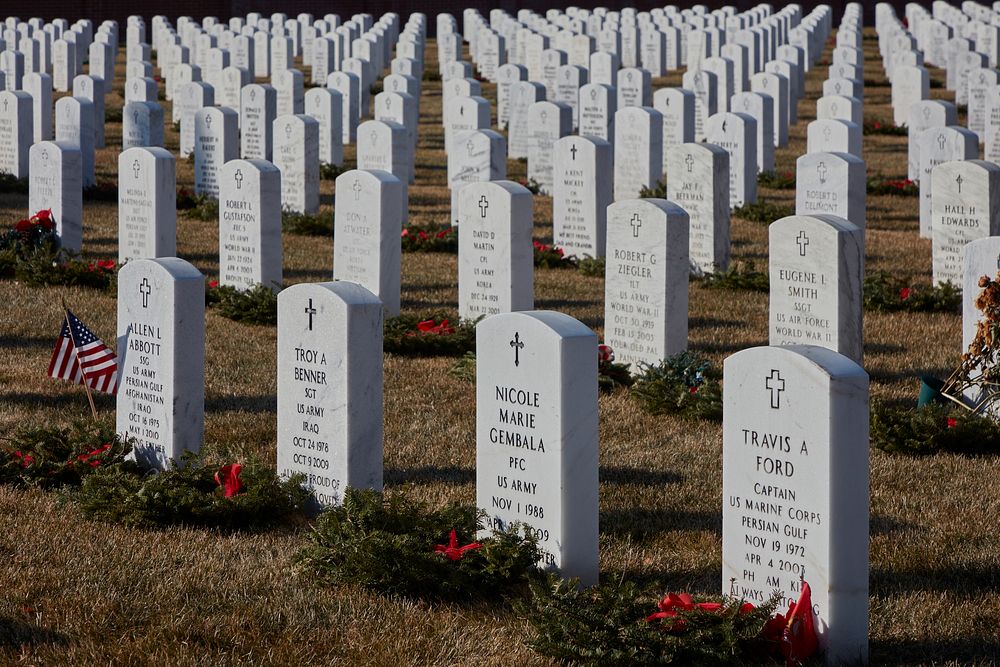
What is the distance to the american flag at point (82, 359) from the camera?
809 cm

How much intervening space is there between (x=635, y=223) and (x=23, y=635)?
535 centimetres

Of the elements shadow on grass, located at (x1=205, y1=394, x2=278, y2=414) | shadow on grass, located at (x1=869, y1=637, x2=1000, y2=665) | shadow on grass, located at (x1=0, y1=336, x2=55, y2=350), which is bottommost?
shadow on grass, located at (x1=869, y1=637, x2=1000, y2=665)

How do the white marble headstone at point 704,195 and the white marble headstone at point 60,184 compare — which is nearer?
the white marble headstone at point 704,195

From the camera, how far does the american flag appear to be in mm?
8094

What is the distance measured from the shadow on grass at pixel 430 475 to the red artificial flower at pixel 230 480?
0.87 metres

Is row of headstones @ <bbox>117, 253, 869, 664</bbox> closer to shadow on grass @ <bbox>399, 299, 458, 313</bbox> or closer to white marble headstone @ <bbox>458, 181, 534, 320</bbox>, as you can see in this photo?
white marble headstone @ <bbox>458, 181, 534, 320</bbox>

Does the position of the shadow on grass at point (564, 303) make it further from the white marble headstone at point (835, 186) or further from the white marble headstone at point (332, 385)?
the white marble headstone at point (332, 385)

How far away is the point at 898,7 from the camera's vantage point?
51.9 metres

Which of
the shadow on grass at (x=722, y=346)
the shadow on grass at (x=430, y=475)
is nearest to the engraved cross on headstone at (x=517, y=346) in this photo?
the shadow on grass at (x=430, y=475)

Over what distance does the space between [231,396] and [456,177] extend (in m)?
6.84

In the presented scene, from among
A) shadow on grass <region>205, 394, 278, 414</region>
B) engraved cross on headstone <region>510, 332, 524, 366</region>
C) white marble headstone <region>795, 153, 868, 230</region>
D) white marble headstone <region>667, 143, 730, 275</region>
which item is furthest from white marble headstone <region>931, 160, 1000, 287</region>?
engraved cross on headstone <region>510, 332, 524, 366</region>

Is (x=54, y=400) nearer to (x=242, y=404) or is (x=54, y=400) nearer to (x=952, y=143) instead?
(x=242, y=404)

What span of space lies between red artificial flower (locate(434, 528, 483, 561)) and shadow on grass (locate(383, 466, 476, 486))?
4.81ft

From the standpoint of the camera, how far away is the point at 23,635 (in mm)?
5637
